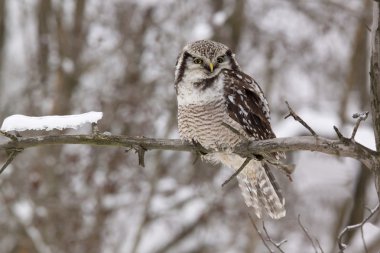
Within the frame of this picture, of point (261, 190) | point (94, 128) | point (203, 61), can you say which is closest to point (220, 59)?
point (203, 61)

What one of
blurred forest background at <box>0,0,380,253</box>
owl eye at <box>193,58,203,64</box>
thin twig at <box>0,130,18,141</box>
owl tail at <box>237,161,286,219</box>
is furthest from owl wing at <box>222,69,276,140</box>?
blurred forest background at <box>0,0,380,253</box>

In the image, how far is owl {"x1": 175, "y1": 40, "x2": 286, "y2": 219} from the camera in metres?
4.88

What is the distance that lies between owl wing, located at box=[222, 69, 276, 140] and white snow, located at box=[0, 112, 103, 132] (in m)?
1.45

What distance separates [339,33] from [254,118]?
22.8 feet

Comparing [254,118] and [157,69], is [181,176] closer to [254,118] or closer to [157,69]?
[157,69]

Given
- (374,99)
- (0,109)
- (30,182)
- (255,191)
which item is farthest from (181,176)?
(374,99)

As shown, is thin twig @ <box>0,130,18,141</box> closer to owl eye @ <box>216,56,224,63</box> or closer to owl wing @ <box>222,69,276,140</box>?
owl wing @ <box>222,69,276,140</box>

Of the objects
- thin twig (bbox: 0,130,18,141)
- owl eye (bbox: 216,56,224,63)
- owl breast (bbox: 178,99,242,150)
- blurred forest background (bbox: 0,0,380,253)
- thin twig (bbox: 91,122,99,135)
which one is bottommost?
thin twig (bbox: 91,122,99,135)

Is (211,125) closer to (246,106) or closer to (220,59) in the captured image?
(246,106)

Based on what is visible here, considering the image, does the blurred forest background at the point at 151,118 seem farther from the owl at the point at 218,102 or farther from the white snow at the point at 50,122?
the white snow at the point at 50,122

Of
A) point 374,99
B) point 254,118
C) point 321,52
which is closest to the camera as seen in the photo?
point 374,99

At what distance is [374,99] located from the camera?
2.85 meters

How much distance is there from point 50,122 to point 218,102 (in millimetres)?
1560

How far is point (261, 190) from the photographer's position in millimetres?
5328
